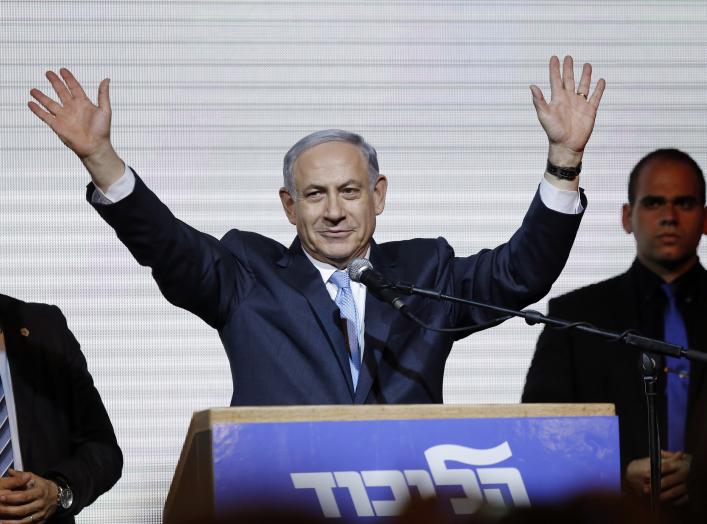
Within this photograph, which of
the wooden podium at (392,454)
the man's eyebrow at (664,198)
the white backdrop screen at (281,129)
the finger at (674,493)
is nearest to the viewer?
the wooden podium at (392,454)

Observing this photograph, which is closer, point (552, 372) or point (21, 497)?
point (21, 497)

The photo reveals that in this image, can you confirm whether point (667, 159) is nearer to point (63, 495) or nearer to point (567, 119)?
point (567, 119)

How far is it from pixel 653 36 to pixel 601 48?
0.67 feet

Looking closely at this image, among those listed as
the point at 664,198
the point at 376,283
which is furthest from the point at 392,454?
the point at 664,198

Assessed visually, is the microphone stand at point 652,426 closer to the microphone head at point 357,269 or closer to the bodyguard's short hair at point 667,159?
the microphone head at point 357,269

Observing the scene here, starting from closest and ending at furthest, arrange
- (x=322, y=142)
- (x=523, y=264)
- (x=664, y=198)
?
(x=523, y=264) → (x=322, y=142) → (x=664, y=198)

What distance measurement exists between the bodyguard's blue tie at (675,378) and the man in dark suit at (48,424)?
1507mm

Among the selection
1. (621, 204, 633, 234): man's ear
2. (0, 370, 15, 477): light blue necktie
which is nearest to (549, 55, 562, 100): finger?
(621, 204, 633, 234): man's ear

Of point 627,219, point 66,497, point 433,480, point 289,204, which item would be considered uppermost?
point 289,204

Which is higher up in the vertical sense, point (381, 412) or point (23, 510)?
point (381, 412)

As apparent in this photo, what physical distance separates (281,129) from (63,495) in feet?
5.75

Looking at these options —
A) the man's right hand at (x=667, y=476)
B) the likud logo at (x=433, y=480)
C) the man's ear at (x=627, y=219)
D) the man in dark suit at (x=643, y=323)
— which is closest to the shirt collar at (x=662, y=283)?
the man in dark suit at (x=643, y=323)

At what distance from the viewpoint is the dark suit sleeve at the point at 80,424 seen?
9.72ft

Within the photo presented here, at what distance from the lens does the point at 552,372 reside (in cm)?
354
